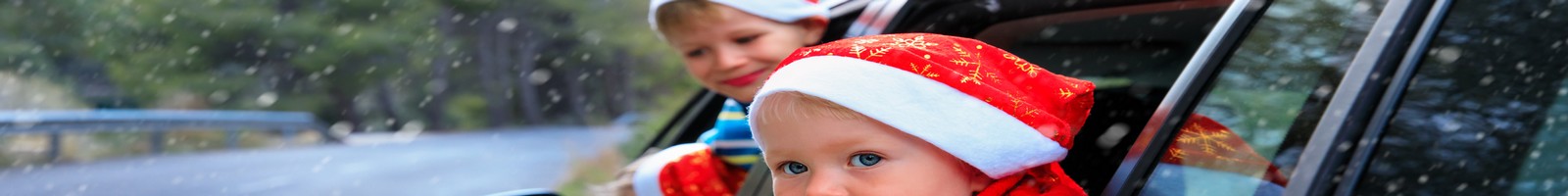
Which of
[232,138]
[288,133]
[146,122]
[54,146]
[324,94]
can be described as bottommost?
[324,94]

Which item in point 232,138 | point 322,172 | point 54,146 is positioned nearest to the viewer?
point 54,146

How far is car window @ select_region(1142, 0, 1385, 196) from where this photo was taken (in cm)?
134

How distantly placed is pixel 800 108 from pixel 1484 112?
634mm

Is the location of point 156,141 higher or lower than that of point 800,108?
lower

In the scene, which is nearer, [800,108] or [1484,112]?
[1484,112]

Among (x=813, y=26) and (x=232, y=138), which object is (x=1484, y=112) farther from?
(x=232, y=138)

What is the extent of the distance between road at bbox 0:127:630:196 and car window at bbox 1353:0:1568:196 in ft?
29.3

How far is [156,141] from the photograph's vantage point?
41.8 feet

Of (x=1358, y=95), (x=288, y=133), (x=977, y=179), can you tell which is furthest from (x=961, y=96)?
(x=288, y=133)

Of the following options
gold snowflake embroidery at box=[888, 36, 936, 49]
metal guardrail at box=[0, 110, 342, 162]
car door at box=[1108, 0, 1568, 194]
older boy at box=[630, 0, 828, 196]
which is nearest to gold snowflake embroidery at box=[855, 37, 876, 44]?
gold snowflake embroidery at box=[888, 36, 936, 49]

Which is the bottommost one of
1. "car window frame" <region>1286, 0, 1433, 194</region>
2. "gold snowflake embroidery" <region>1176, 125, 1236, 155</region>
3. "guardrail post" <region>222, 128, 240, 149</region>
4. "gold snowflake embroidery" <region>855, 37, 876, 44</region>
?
"guardrail post" <region>222, 128, 240, 149</region>

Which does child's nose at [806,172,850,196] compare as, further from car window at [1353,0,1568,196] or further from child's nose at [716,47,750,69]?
child's nose at [716,47,750,69]

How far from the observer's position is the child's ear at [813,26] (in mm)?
2859

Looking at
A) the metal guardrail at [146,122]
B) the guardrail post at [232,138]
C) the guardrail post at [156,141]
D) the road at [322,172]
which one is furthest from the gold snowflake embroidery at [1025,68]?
the guardrail post at [232,138]
